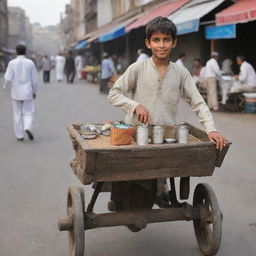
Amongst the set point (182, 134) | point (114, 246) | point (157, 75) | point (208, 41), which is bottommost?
point (114, 246)

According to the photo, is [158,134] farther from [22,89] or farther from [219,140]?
[22,89]

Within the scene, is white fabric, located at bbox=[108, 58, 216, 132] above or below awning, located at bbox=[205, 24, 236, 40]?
below

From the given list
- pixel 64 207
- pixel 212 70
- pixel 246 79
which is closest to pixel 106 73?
pixel 212 70

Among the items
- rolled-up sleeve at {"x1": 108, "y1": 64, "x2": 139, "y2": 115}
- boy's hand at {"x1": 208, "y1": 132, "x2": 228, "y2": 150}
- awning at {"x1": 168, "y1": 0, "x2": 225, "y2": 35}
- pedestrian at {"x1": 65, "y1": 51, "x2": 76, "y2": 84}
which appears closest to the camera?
boy's hand at {"x1": 208, "y1": 132, "x2": 228, "y2": 150}

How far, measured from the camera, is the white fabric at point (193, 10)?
1337 centimetres

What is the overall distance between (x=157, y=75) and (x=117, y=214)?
1048mm

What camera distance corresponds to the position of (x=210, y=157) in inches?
120

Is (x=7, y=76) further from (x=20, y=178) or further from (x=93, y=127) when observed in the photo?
(x=93, y=127)

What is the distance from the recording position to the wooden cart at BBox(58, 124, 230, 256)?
9.46ft

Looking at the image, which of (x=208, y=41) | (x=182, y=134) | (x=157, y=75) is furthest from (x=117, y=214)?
(x=208, y=41)

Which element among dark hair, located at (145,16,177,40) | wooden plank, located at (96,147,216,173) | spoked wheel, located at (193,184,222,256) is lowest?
spoked wheel, located at (193,184,222,256)

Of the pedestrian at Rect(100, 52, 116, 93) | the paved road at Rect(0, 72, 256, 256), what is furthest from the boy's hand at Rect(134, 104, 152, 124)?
the pedestrian at Rect(100, 52, 116, 93)

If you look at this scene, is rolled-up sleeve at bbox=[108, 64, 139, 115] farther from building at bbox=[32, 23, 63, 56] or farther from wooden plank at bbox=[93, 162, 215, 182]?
building at bbox=[32, 23, 63, 56]

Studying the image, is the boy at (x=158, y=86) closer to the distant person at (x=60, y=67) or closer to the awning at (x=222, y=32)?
the awning at (x=222, y=32)
